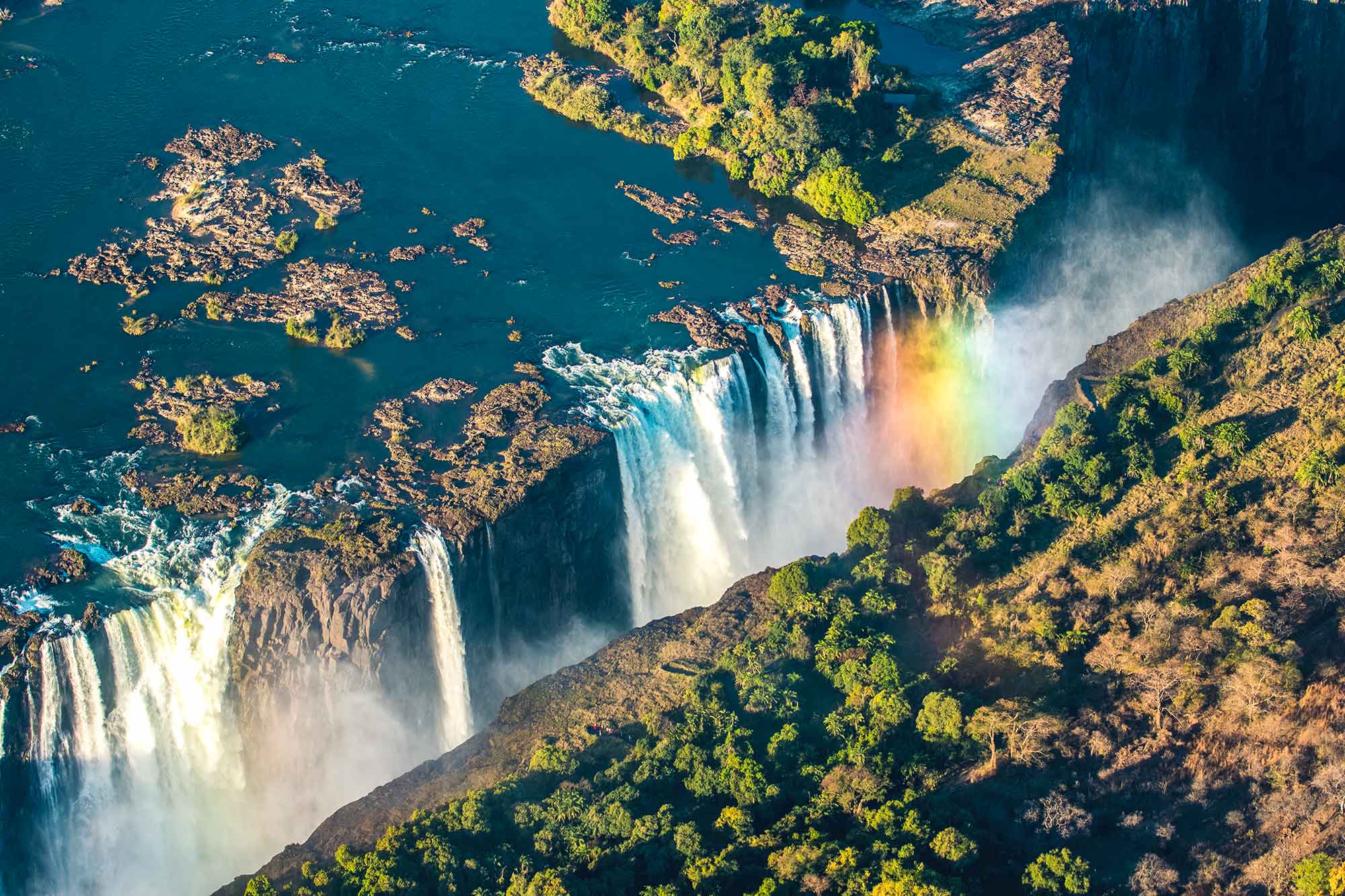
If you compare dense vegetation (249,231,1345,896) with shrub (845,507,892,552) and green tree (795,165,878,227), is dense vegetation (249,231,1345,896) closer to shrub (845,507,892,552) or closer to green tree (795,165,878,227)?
shrub (845,507,892,552)

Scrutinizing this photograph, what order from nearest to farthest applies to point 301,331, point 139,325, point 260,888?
point 260,888
point 139,325
point 301,331

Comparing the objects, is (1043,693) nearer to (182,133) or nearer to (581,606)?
(581,606)

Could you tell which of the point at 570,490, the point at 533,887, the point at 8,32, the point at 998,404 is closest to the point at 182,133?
the point at 8,32

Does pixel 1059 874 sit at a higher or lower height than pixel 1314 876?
higher

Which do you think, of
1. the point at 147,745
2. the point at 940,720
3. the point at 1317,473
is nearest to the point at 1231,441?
the point at 1317,473

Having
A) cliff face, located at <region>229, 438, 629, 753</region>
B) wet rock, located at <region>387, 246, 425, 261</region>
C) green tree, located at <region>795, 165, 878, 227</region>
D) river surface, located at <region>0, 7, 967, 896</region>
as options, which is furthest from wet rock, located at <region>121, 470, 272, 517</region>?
green tree, located at <region>795, 165, 878, 227</region>

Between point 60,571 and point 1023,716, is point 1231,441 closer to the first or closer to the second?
point 1023,716

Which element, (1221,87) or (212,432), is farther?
(1221,87)
